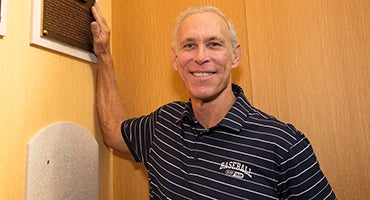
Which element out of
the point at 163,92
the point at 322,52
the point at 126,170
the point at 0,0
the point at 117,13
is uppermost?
the point at 117,13

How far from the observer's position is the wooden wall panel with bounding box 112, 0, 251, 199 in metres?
1.14

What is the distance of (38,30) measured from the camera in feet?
2.74

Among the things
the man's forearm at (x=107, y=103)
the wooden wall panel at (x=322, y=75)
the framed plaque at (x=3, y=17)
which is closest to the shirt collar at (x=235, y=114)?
the wooden wall panel at (x=322, y=75)

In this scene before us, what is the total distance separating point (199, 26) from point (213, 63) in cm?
12

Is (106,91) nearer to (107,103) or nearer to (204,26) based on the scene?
(107,103)

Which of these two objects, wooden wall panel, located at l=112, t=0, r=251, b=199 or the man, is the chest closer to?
the man

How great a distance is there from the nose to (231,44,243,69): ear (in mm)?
106

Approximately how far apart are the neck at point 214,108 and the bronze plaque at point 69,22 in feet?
1.42

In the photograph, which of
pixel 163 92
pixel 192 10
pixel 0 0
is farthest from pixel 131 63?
pixel 0 0

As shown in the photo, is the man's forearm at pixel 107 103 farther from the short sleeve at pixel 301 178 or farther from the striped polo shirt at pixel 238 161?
the short sleeve at pixel 301 178

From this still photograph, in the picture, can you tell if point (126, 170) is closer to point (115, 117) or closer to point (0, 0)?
point (115, 117)

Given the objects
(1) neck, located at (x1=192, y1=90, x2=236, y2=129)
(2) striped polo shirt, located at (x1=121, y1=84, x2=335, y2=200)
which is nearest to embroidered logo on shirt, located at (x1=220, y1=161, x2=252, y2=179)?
(2) striped polo shirt, located at (x1=121, y1=84, x2=335, y2=200)

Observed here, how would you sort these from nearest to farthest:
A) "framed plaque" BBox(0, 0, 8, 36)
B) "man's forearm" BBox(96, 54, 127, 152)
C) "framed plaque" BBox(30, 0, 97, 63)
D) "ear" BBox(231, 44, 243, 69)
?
"framed plaque" BBox(0, 0, 8, 36)
"framed plaque" BBox(30, 0, 97, 63)
"ear" BBox(231, 44, 243, 69)
"man's forearm" BBox(96, 54, 127, 152)

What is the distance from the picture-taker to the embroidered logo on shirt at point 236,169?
2.61 feet
